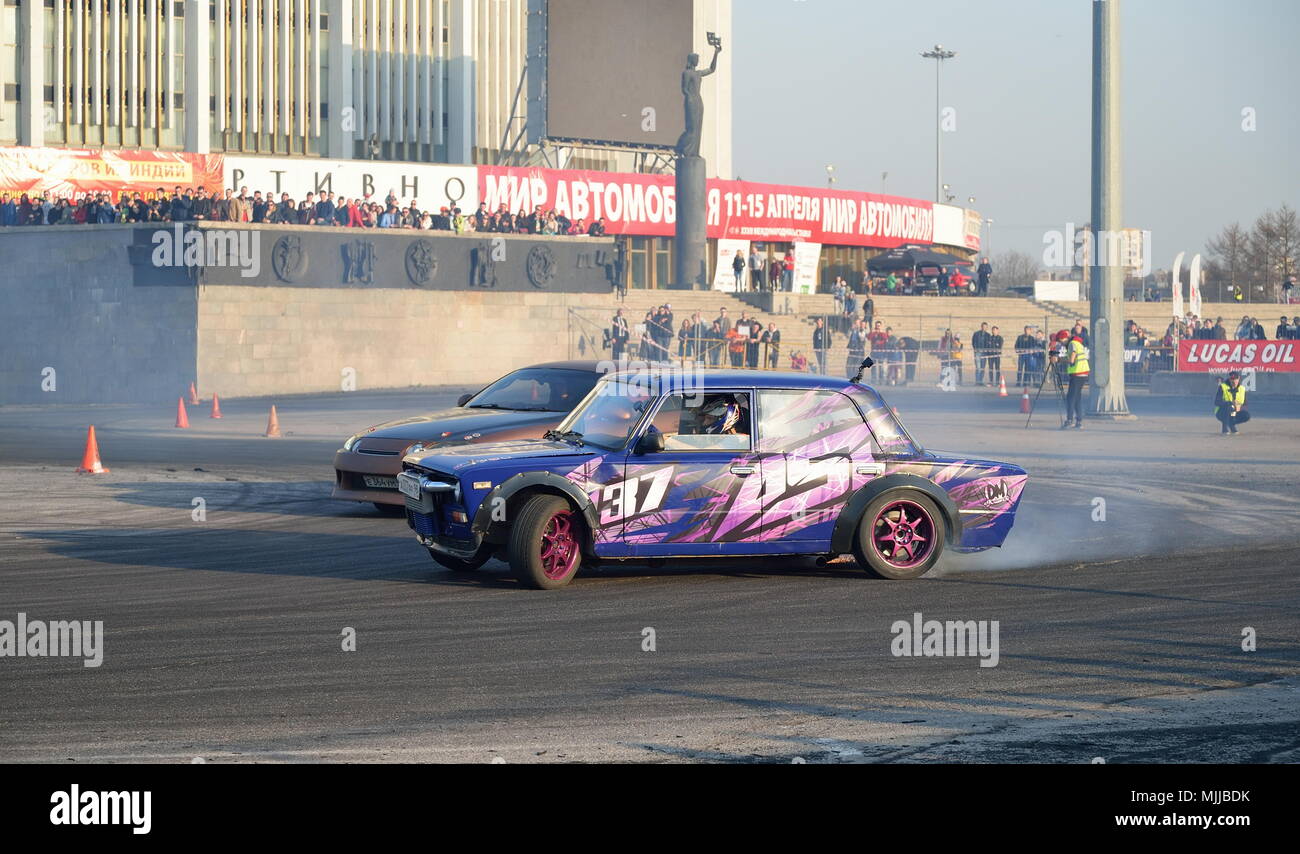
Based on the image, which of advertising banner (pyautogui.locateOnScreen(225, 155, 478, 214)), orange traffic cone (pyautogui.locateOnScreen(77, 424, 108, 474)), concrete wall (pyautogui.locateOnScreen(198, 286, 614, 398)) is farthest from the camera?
advertising banner (pyautogui.locateOnScreen(225, 155, 478, 214))

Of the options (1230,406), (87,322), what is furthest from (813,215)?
(1230,406)

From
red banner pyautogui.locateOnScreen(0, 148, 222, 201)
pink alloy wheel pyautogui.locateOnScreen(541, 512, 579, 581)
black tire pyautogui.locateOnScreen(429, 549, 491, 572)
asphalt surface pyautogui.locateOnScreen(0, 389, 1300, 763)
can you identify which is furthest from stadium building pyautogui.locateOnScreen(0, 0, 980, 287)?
pink alloy wheel pyautogui.locateOnScreen(541, 512, 579, 581)

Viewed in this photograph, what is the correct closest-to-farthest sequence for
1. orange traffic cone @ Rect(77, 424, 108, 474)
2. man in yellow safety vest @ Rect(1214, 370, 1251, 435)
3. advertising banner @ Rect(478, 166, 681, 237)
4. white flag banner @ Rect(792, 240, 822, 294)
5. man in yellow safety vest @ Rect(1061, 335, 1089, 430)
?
orange traffic cone @ Rect(77, 424, 108, 474) → man in yellow safety vest @ Rect(1214, 370, 1251, 435) → man in yellow safety vest @ Rect(1061, 335, 1089, 430) → advertising banner @ Rect(478, 166, 681, 237) → white flag banner @ Rect(792, 240, 822, 294)

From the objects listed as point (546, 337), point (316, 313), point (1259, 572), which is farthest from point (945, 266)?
point (1259, 572)

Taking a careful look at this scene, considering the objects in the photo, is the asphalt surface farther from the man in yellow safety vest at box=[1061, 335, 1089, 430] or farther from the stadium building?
the stadium building

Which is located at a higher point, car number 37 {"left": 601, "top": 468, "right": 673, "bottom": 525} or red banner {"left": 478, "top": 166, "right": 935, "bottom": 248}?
red banner {"left": 478, "top": 166, "right": 935, "bottom": 248}

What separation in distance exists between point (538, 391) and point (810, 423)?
4.57 m

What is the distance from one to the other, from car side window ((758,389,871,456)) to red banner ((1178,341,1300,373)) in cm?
2927

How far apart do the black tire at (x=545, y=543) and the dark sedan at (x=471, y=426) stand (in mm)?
3413

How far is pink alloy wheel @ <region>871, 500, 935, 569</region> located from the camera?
1149 cm

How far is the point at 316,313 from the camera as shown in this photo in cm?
4019

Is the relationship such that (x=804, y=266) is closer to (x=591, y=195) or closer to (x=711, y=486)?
(x=591, y=195)

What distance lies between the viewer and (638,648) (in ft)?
29.1
